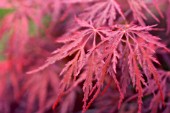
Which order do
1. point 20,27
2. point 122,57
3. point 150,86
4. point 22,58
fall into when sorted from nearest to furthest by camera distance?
1. point 122,57
2. point 150,86
3. point 20,27
4. point 22,58

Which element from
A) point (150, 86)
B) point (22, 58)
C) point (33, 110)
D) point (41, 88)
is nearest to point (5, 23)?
point (22, 58)

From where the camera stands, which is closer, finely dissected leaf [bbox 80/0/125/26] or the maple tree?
finely dissected leaf [bbox 80/0/125/26]

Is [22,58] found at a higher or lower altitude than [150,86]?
higher

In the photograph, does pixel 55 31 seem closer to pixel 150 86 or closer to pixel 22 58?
pixel 22 58

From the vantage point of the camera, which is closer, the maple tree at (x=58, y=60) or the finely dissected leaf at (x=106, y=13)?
the finely dissected leaf at (x=106, y=13)

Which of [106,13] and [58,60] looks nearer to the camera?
[106,13]

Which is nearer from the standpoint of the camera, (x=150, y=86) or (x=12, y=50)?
(x=150, y=86)

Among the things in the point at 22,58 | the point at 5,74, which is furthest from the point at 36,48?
the point at 5,74

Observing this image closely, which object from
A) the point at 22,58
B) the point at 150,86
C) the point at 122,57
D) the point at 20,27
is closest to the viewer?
the point at 122,57

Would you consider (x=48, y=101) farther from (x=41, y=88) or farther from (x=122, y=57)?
(x=122, y=57)

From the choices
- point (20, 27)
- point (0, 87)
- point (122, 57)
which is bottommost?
point (122, 57)
